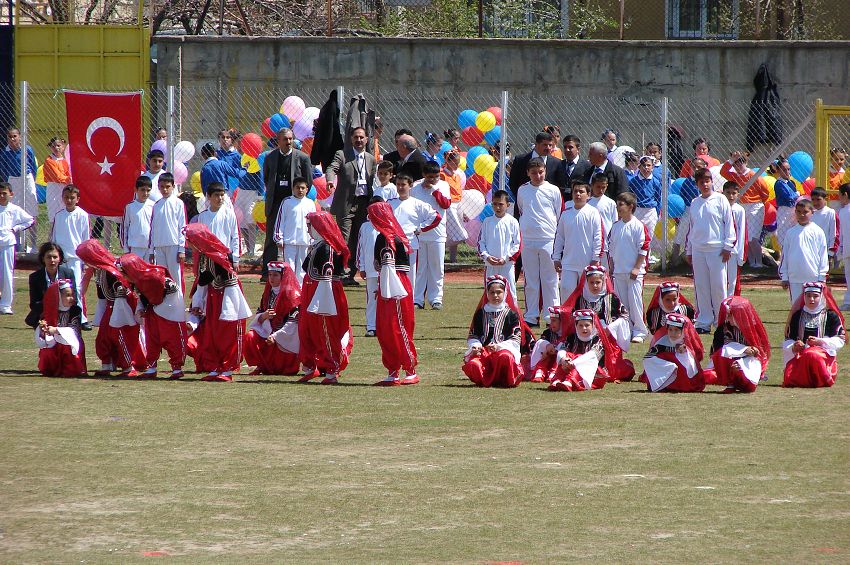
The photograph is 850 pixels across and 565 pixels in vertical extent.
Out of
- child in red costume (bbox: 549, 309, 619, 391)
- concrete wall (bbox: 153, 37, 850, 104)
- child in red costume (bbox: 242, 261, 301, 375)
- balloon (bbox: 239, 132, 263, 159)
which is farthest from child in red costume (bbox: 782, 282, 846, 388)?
concrete wall (bbox: 153, 37, 850, 104)

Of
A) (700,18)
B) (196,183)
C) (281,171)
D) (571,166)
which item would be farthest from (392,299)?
(700,18)

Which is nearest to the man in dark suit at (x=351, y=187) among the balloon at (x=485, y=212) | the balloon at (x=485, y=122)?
the balloon at (x=485, y=212)

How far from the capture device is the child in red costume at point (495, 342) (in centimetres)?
1077

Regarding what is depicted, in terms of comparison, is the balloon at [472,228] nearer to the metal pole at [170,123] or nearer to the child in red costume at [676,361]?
the metal pole at [170,123]

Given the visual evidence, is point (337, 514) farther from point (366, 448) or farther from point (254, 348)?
point (254, 348)

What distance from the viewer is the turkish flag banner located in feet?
55.7

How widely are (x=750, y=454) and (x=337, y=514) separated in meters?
2.80

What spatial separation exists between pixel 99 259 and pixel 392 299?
102 inches

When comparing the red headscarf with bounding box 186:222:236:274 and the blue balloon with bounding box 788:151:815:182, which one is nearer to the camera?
the red headscarf with bounding box 186:222:236:274

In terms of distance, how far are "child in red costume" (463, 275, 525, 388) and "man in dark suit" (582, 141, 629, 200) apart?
442cm

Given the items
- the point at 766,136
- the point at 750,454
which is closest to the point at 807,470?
the point at 750,454

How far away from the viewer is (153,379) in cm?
1127

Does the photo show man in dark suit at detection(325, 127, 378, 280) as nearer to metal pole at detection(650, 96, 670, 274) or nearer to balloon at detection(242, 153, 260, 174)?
balloon at detection(242, 153, 260, 174)

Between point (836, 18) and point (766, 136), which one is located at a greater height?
point (836, 18)
